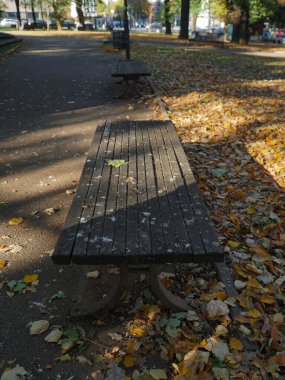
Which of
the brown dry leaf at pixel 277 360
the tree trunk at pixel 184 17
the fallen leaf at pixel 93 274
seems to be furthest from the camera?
the tree trunk at pixel 184 17

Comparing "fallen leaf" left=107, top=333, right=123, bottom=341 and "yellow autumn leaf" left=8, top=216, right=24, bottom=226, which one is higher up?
"yellow autumn leaf" left=8, top=216, right=24, bottom=226

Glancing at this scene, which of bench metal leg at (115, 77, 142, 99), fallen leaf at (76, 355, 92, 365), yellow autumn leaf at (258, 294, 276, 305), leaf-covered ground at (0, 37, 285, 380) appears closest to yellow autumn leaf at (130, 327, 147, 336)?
leaf-covered ground at (0, 37, 285, 380)

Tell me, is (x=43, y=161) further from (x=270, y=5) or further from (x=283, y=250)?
(x=270, y=5)

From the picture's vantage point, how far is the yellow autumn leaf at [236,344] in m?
2.28

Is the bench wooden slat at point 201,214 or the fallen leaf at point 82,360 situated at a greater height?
the bench wooden slat at point 201,214

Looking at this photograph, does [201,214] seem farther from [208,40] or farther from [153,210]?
[208,40]

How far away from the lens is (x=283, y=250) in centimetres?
332

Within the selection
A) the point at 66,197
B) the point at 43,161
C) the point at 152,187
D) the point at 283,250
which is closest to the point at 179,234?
the point at 152,187

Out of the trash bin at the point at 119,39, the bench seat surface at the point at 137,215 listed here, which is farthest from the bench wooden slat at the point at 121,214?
the trash bin at the point at 119,39

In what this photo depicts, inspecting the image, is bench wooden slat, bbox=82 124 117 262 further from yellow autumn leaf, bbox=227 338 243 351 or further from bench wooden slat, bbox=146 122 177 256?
yellow autumn leaf, bbox=227 338 243 351

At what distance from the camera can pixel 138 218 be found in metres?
2.40

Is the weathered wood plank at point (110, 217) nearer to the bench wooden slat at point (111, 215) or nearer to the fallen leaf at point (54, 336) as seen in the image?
the bench wooden slat at point (111, 215)

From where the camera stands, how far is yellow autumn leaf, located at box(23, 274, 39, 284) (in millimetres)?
2914

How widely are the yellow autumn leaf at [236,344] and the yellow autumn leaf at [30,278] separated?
1.59 metres
